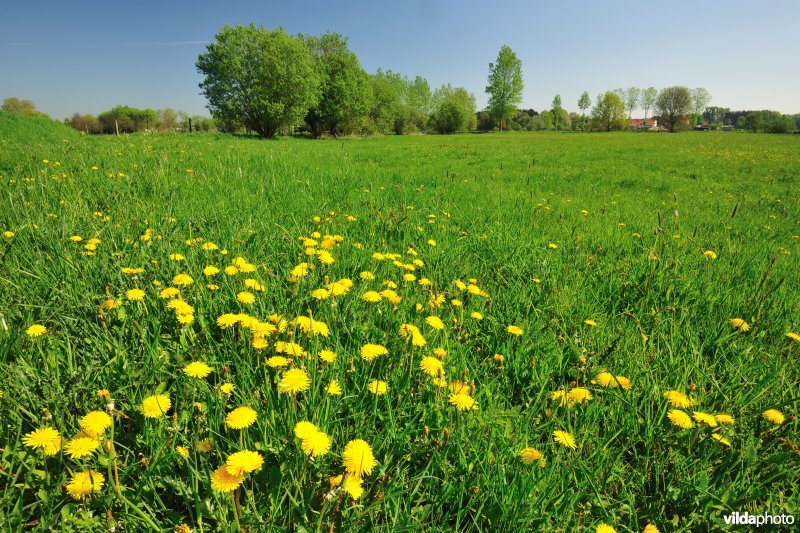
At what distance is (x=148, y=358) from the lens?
1496 millimetres

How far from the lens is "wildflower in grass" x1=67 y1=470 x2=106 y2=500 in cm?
99

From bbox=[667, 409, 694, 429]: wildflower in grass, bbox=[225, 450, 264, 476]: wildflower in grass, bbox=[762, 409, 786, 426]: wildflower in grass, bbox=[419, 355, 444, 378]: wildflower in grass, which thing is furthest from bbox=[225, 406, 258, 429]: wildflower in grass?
bbox=[762, 409, 786, 426]: wildflower in grass

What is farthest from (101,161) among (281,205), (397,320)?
(397,320)

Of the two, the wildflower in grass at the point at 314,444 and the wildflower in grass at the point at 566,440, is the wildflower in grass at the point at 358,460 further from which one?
the wildflower in grass at the point at 566,440

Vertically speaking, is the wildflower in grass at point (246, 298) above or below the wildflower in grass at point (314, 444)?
above

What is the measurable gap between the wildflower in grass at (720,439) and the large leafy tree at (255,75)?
37254 millimetres

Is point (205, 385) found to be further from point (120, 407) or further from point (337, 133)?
point (337, 133)

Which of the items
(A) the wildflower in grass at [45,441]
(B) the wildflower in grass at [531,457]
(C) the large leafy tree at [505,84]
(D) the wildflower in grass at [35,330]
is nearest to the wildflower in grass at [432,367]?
(B) the wildflower in grass at [531,457]

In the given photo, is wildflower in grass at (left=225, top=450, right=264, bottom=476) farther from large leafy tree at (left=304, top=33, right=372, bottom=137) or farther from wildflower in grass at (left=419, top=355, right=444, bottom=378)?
large leafy tree at (left=304, top=33, right=372, bottom=137)

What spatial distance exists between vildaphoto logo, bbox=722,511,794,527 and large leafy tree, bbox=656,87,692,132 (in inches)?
3964

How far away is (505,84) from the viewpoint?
64.9 m

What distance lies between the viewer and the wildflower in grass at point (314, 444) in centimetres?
105

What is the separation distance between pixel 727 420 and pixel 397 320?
1.41 meters

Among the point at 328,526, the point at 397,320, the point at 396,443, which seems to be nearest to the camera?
the point at 328,526
